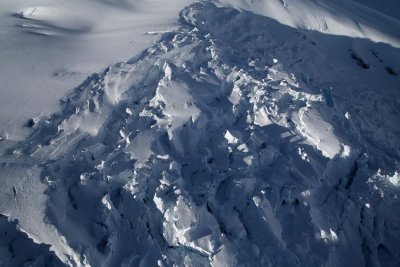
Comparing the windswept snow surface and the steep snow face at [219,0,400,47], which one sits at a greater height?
the steep snow face at [219,0,400,47]

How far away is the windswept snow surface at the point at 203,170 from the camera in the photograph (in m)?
3.33

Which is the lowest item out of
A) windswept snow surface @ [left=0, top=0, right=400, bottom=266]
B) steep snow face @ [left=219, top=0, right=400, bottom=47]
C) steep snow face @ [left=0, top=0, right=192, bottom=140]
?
windswept snow surface @ [left=0, top=0, right=400, bottom=266]

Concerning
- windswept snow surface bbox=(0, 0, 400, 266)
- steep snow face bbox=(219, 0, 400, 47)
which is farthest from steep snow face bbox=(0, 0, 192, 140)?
steep snow face bbox=(219, 0, 400, 47)

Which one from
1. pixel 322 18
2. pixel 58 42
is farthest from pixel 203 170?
pixel 322 18

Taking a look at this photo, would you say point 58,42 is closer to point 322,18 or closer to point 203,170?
point 203,170

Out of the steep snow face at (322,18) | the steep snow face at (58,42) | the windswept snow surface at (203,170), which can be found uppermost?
the steep snow face at (322,18)

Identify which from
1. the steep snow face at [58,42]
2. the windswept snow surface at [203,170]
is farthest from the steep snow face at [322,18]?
the windswept snow surface at [203,170]

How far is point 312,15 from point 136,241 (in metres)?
7.15

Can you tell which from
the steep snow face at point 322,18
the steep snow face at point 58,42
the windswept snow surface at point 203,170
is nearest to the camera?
the windswept snow surface at point 203,170

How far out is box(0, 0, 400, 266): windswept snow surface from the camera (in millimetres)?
3326

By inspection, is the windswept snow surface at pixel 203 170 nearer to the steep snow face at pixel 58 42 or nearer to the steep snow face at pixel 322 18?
the steep snow face at pixel 58 42

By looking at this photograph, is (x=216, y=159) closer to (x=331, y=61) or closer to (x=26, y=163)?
(x=26, y=163)

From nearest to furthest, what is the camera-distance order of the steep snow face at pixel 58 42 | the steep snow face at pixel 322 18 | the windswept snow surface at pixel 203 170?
1. the windswept snow surface at pixel 203 170
2. the steep snow face at pixel 58 42
3. the steep snow face at pixel 322 18

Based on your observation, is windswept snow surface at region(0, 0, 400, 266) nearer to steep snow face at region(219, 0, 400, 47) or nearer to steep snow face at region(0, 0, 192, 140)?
steep snow face at region(0, 0, 192, 140)
